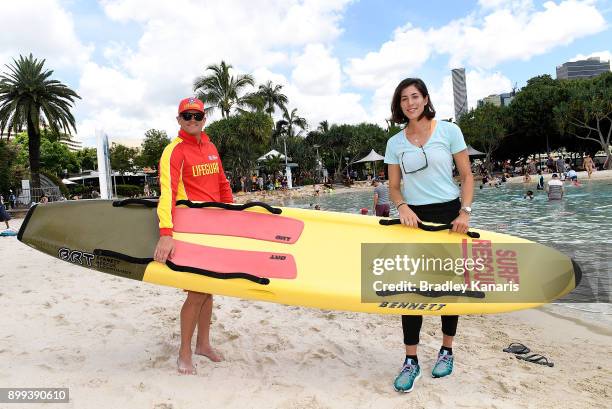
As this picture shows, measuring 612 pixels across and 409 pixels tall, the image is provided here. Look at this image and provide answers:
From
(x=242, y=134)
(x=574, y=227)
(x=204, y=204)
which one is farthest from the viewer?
(x=242, y=134)

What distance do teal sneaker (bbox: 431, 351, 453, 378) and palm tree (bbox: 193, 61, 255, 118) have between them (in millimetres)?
32610

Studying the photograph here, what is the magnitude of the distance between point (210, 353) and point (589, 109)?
3730 cm

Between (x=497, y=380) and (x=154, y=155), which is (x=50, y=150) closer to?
(x=154, y=155)

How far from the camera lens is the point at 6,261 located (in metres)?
7.05

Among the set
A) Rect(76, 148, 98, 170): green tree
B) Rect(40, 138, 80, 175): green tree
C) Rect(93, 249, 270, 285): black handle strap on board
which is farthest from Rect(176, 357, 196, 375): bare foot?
Rect(76, 148, 98, 170): green tree

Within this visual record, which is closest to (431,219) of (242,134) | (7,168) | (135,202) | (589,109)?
(135,202)

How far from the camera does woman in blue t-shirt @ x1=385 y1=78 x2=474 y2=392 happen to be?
8.50 ft

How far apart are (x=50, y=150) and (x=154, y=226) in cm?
6231

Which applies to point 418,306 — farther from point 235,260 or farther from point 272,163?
point 272,163

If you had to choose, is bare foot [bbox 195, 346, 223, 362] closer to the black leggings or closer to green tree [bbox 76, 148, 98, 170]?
the black leggings

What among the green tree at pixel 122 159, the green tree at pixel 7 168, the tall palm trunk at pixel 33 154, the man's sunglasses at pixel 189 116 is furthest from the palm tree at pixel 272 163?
the man's sunglasses at pixel 189 116

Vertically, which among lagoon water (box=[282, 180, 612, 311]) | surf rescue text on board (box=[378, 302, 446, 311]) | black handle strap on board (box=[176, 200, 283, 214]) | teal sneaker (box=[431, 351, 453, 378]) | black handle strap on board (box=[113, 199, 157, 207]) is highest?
black handle strap on board (box=[113, 199, 157, 207])

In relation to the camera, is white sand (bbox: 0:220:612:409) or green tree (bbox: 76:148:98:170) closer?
white sand (bbox: 0:220:612:409)

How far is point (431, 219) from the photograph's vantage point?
273 cm
